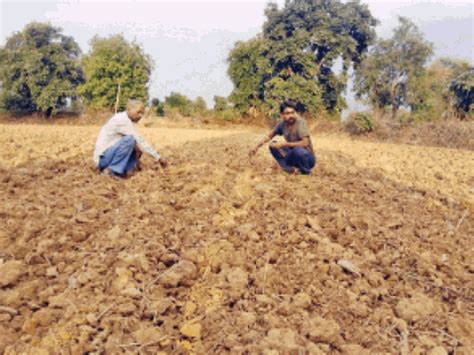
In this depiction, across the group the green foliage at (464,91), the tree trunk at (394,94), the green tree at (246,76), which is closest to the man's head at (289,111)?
the green foliage at (464,91)

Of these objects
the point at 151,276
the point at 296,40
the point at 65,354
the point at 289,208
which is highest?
the point at 296,40

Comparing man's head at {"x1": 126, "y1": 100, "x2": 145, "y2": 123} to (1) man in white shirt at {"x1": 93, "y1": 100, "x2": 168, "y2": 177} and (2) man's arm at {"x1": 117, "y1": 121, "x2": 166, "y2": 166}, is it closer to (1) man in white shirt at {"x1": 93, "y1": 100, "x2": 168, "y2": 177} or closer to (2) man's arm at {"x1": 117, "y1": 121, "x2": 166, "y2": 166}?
(1) man in white shirt at {"x1": 93, "y1": 100, "x2": 168, "y2": 177}

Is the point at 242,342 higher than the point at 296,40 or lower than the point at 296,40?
lower

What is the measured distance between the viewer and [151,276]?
2.91 m

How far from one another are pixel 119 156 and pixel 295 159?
85.0 inches

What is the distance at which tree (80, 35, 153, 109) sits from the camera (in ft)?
83.3

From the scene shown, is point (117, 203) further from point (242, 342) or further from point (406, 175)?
point (406, 175)

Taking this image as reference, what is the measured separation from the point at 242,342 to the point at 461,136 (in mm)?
16476

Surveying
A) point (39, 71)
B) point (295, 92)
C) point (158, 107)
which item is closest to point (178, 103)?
point (158, 107)

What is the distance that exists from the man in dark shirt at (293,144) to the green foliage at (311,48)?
15.6m

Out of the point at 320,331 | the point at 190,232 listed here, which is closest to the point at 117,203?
the point at 190,232

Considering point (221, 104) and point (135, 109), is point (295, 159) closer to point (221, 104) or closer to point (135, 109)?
point (135, 109)

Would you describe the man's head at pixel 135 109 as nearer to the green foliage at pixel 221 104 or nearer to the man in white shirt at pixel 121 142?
the man in white shirt at pixel 121 142

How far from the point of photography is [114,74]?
25672 mm
